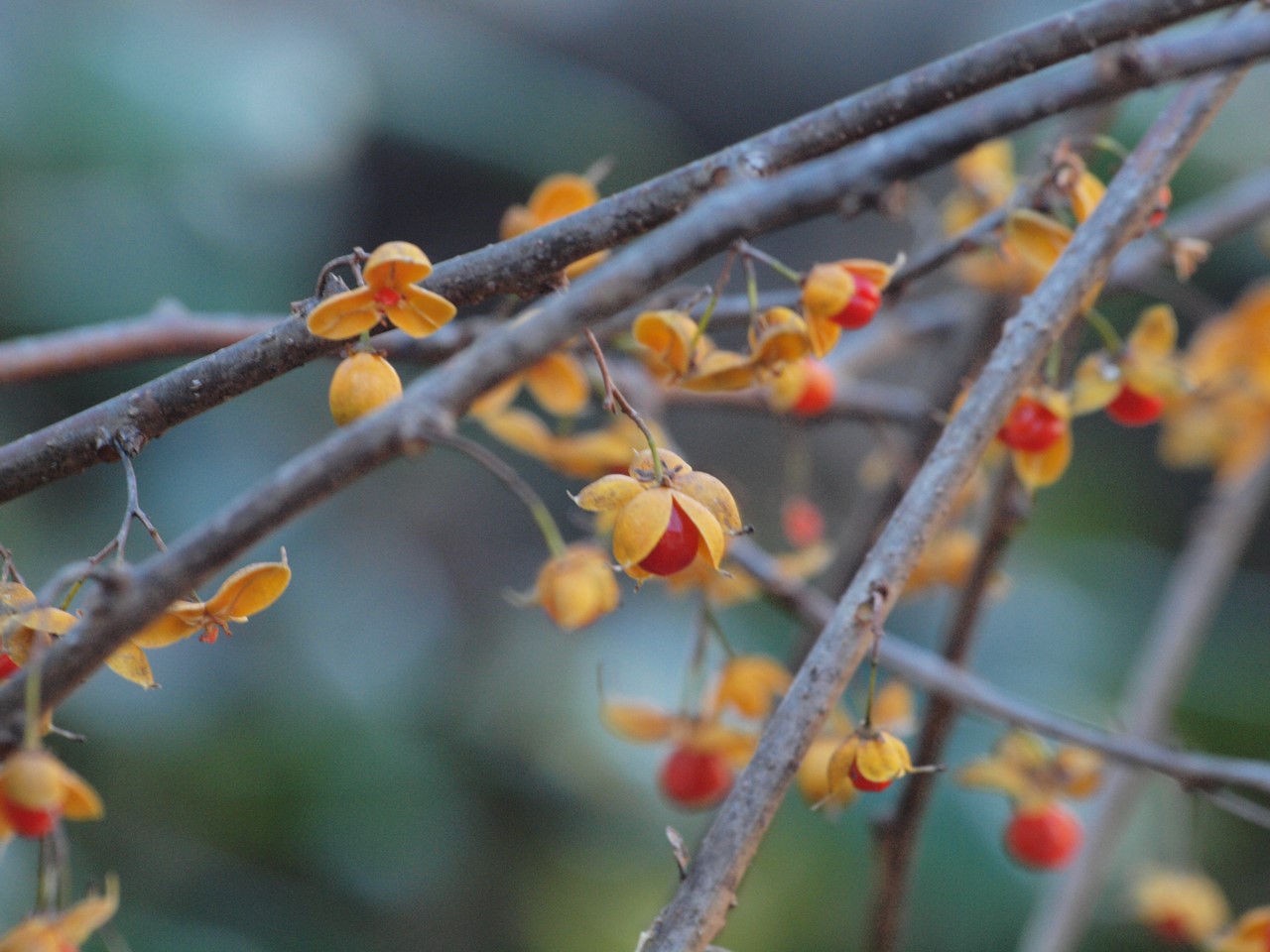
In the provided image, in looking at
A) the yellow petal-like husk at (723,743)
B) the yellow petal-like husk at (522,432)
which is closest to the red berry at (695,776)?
the yellow petal-like husk at (723,743)

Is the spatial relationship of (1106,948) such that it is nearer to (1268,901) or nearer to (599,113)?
(1268,901)

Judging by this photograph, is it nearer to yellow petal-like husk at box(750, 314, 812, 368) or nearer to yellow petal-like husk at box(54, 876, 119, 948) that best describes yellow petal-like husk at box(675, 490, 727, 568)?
yellow petal-like husk at box(750, 314, 812, 368)

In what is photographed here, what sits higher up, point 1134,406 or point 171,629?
point 1134,406

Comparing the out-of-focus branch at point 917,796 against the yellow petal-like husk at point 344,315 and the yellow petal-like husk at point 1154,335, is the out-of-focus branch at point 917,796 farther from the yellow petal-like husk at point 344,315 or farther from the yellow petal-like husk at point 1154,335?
the yellow petal-like husk at point 344,315

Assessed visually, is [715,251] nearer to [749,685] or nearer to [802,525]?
[749,685]

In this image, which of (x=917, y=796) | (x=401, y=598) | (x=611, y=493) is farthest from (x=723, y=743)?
(x=401, y=598)

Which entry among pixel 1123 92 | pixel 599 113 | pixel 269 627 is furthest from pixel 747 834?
pixel 599 113

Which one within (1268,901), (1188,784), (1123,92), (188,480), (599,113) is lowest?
(1188,784)
